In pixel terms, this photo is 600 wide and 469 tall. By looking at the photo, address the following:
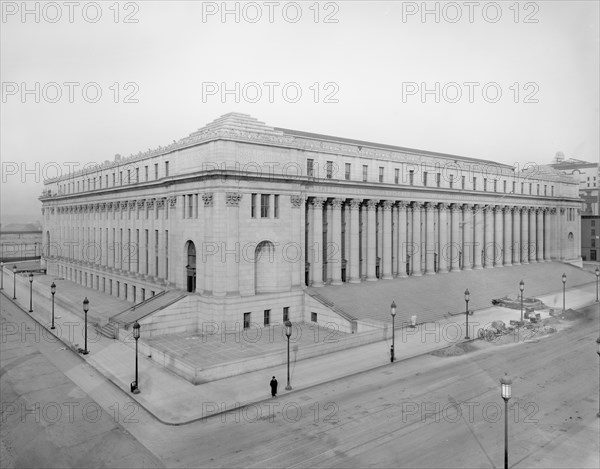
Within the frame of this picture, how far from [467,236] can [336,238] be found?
25.6m

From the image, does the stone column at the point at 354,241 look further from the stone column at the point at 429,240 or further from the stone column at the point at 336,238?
the stone column at the point at 429,240

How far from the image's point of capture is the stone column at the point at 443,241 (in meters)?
62.8

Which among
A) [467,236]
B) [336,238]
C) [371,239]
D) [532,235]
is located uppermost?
[532,235]

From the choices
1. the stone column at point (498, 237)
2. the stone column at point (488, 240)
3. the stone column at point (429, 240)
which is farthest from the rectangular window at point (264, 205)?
the stone column at point (498, 237)

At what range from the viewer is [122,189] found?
190 ft

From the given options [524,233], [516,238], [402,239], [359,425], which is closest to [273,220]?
[402,239]

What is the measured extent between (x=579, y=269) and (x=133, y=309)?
228 feet

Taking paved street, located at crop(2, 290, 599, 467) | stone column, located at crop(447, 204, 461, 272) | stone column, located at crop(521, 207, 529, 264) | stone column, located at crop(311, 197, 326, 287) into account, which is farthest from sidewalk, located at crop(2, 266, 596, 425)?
stone column, located at crop(521, 207, 529, 264)

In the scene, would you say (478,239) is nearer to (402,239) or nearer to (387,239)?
(402,239)

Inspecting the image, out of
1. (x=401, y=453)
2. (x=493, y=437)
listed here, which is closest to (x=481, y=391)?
(x=493, y=437)

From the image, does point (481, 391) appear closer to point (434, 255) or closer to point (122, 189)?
point (434, 255)

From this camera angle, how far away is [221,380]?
96.0ft

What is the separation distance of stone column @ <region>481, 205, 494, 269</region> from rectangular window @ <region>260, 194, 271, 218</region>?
39.6 metres

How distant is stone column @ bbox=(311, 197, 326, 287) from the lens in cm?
4831
